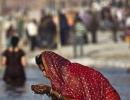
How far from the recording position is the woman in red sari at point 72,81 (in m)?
9.76

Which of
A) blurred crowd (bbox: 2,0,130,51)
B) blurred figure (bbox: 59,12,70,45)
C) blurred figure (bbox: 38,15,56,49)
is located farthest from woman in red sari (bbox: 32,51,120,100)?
blurred figure (bbox: 59,12,70,45)

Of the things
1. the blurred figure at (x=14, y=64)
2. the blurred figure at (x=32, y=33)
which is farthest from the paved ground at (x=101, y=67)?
the blurred figure at (x=32, y=33)

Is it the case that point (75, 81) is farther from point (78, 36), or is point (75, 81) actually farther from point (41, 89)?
point (78, 36)

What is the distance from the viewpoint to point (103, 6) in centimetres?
4350

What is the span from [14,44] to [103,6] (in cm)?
2643

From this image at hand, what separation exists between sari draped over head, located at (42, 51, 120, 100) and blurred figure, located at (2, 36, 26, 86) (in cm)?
766

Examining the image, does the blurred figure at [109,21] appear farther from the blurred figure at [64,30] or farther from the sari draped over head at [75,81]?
the sari draped over head at [75,81]

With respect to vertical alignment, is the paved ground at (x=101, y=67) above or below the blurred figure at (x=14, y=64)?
below

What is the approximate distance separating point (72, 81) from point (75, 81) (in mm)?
61

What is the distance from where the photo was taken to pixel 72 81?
32.0 ft

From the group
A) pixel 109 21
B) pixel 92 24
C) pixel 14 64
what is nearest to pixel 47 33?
pixel 92 24

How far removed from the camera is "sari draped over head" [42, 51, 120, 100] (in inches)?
384

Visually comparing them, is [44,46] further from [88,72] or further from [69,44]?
[88,72]

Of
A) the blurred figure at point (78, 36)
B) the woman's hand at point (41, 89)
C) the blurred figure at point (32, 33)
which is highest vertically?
the woman's hand at point (41, 89)
